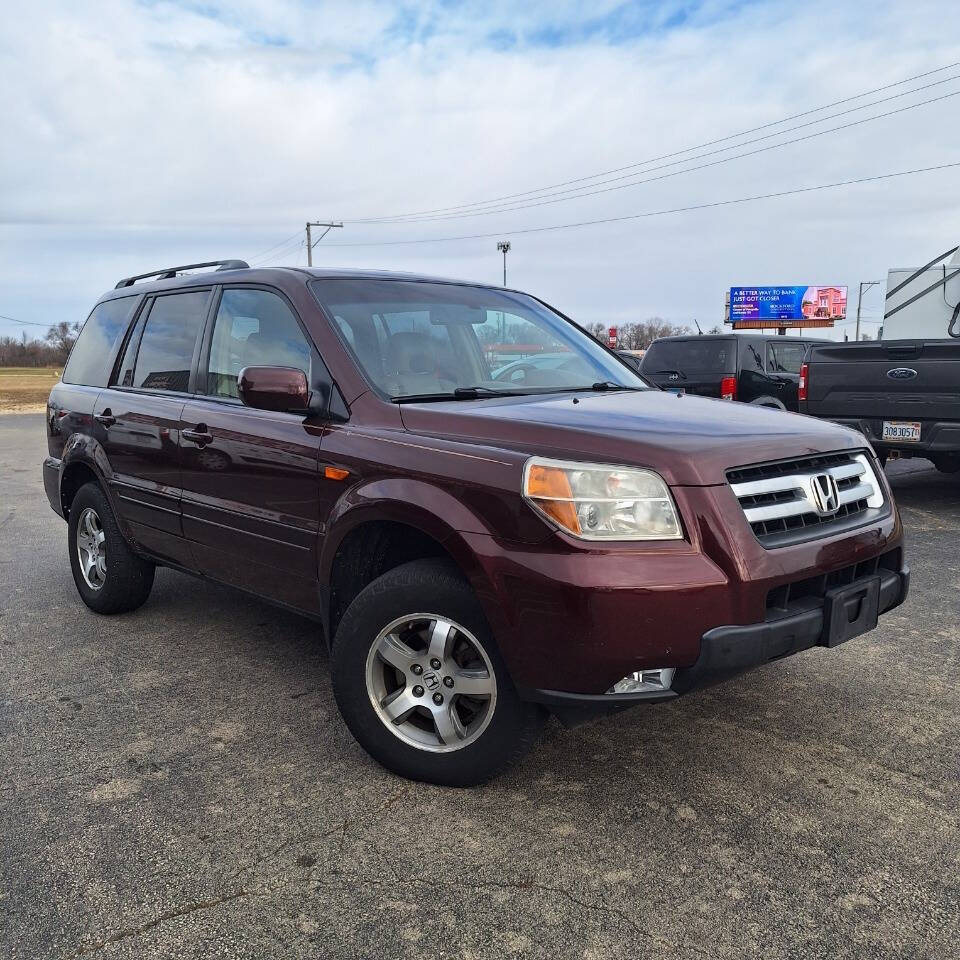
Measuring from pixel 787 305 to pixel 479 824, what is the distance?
3410 inches

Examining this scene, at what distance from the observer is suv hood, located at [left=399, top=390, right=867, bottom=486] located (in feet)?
8.62

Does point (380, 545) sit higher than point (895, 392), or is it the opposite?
point (895, 392)

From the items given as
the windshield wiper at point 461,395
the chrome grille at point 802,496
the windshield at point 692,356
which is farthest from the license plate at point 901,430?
the windshield wiper at point 461,395

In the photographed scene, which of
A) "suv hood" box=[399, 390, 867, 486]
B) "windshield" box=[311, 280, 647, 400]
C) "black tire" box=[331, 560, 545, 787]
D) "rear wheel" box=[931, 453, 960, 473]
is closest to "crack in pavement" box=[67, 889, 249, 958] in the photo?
"black tire" box=[331, 560, 545, 787]

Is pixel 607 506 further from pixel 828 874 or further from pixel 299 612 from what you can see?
pixel 299 612

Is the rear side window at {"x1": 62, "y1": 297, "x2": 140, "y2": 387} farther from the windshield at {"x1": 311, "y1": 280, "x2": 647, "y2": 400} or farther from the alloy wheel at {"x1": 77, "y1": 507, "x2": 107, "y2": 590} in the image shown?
the windshield at {"x1": 311, "y1": 280, "x2": 647, "y2": 400}

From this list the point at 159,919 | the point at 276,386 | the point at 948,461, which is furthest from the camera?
the point at 948,461

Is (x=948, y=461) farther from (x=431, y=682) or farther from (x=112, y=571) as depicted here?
(x=112, y=571)

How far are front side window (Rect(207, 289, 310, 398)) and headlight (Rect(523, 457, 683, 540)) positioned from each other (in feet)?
4.22

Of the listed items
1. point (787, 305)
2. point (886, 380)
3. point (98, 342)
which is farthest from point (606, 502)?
point (787, 305)

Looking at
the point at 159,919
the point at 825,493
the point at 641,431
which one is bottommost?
the point at 159,919

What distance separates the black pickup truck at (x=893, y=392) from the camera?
298 inches

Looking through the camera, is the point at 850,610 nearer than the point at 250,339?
Yes

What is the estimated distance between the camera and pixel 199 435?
3.96m
